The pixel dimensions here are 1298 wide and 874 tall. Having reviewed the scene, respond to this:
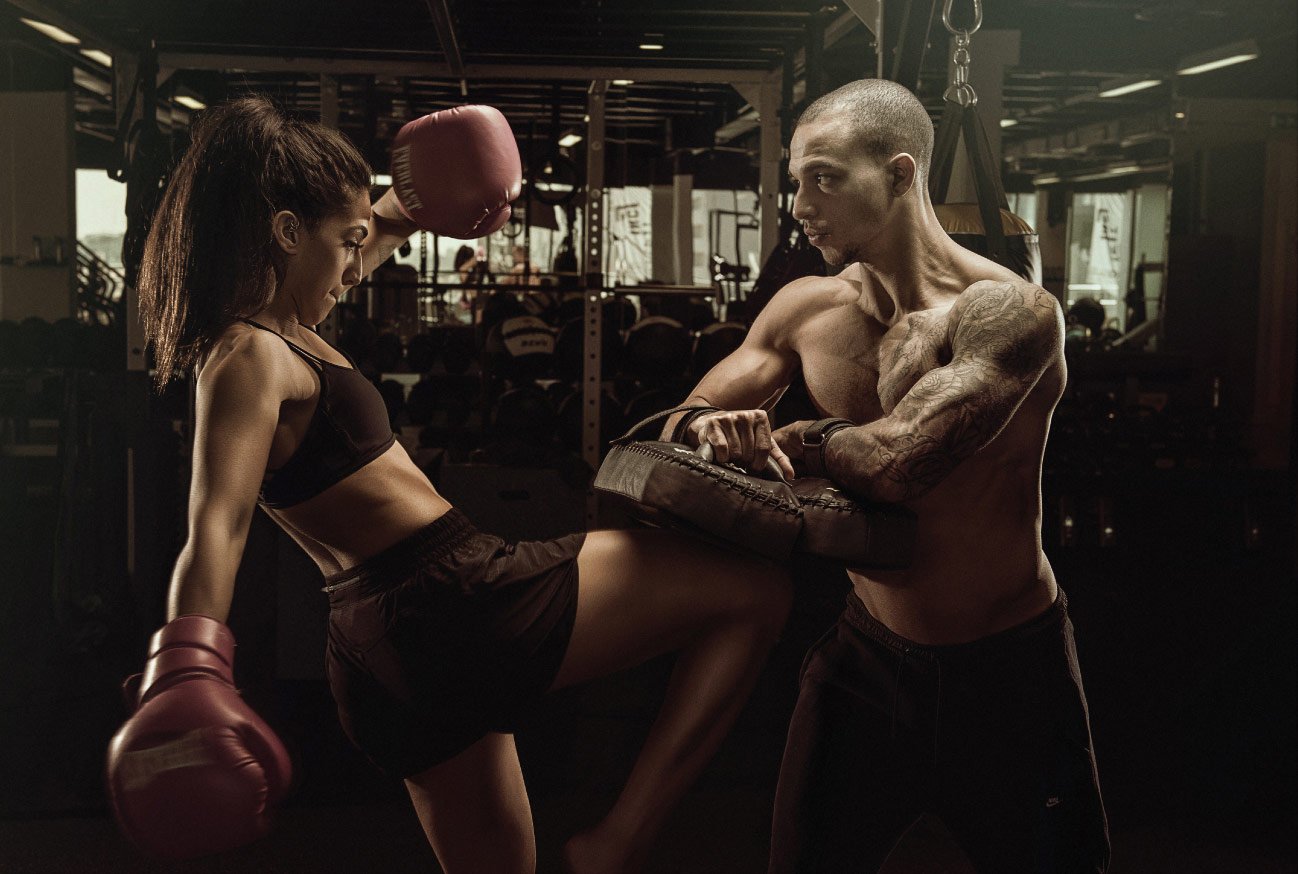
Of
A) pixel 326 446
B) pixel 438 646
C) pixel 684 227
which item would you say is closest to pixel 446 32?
pixel 326 446

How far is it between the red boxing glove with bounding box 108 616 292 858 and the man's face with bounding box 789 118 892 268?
0.87 metres

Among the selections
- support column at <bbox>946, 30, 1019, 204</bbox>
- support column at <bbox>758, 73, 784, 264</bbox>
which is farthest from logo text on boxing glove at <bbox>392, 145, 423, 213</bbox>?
support column at <bbox>758, 73, 784, 264</bbox>

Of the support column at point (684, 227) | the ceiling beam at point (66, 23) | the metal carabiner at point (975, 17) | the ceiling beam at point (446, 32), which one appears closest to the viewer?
the metal carabiner at point (975, 17)

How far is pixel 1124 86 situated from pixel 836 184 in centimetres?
707

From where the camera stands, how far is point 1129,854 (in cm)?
315

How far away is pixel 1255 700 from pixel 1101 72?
166 inches

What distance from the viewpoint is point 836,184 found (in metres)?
1.31

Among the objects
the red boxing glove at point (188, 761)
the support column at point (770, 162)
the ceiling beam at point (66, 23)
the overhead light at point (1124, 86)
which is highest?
the overhead light at point (1124, 86)

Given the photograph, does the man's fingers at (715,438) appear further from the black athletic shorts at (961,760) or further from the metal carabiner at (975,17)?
the metal carabiner at (975,17)

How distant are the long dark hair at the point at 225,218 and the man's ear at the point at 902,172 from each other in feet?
2.38

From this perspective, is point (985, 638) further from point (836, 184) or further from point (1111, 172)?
point (1111, 172)

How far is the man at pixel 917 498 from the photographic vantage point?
129 centimetres

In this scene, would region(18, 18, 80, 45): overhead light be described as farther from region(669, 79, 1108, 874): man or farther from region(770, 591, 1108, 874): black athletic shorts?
region(770, 591, 1108, 874): black athletic shorts

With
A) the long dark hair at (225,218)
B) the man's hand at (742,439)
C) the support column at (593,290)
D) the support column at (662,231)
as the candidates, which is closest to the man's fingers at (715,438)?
the man's hand at (742,439)
